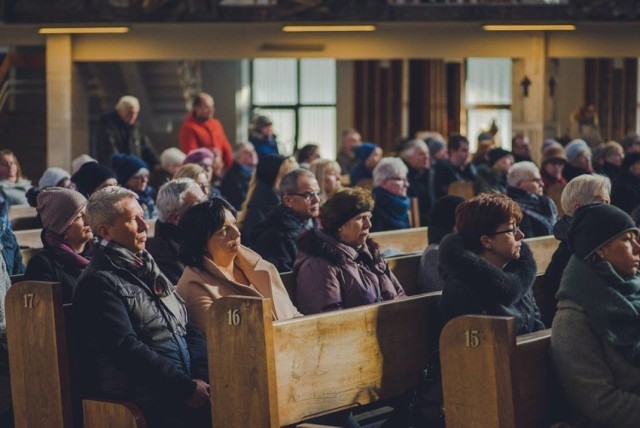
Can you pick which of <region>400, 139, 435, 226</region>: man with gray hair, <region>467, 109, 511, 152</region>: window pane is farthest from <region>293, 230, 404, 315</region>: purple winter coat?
<region>467, 109, 511, 152</region>: window pane

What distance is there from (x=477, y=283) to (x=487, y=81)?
21837 millimetres

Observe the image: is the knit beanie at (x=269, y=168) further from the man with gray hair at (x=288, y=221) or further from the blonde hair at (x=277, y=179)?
the man with gray hair at (x=288, y=221)

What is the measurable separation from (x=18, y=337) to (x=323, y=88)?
22876mm

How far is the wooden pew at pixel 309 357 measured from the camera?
18.3ft

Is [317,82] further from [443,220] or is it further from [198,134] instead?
[443,220]

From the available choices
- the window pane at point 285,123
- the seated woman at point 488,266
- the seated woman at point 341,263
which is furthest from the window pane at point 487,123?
the seated woman at point 488,266

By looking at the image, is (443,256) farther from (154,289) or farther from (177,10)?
(177,10)

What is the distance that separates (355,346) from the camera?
616cm

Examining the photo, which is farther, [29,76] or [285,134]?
[285,134]

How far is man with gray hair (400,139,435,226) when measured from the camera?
14.6m

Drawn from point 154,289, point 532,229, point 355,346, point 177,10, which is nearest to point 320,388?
point 355,346

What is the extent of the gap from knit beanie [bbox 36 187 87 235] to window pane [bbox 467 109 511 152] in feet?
66.8

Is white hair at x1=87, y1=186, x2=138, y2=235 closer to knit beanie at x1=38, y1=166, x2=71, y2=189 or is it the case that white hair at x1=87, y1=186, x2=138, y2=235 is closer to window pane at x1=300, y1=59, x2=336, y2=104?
knit beanie at x1=38, y1=166, x2=71, y2=189

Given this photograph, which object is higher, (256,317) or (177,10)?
(177,10)
